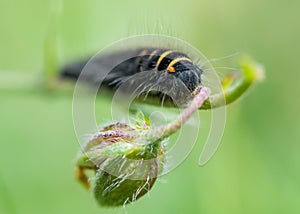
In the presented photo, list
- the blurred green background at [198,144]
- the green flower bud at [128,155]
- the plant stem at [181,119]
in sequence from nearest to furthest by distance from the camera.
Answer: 1. the plant stem at [181,119]
2. the green flower bud at [128,155]
3. the blurred green background at [198,144]

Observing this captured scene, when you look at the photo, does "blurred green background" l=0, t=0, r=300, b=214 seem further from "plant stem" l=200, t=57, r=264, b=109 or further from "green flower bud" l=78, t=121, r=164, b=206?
"green flower bud" l=78, t=121, r=164, b=206

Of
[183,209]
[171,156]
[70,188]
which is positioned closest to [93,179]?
[171,156]

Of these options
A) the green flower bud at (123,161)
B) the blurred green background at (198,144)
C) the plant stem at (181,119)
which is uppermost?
the plant stem at (181,119)

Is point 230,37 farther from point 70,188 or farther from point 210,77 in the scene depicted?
point 210,77

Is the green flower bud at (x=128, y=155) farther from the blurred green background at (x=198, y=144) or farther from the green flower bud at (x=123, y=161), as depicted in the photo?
the blurred green background at (x=198, y=144)

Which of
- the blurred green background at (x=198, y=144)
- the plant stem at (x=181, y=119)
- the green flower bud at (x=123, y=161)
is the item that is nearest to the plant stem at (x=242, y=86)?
the plant stem at (x=181, y=119)

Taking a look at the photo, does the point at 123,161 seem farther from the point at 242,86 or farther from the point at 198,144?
the point at 198,144

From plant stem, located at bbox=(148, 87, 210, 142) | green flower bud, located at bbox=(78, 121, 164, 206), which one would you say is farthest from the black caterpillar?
green flower bud, located at bbox=(78, 121, 164, 206)
